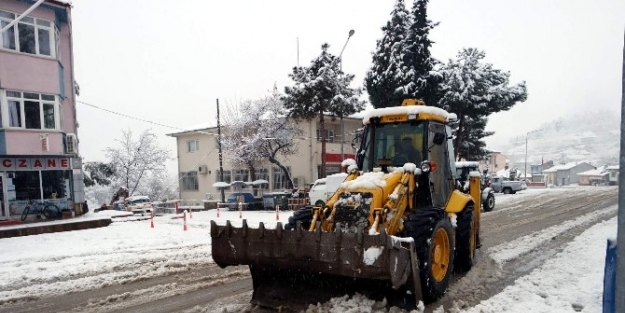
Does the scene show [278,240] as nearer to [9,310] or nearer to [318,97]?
[9,310]

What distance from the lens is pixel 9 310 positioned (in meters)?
5.84

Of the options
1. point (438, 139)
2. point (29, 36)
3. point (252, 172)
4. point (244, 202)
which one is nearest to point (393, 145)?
point (438, 139)

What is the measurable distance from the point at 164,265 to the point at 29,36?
13.3 metres

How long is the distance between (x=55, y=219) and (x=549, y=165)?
3595 inches

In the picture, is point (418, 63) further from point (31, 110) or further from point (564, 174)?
point (564, 174)

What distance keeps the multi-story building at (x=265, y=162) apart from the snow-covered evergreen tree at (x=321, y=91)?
9.49 feet

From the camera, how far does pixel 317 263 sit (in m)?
4.78

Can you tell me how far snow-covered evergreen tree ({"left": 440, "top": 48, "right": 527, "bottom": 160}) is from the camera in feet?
81.1

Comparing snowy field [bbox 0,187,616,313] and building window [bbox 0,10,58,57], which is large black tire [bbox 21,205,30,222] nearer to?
snowy field [bbox 0,187,616,313]

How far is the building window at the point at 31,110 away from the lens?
51.2 feet

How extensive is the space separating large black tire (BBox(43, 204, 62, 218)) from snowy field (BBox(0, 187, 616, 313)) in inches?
133

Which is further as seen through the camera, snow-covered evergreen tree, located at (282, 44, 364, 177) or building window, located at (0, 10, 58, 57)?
snow-covered evergreen tree, located at (282, 44, 364, 177)

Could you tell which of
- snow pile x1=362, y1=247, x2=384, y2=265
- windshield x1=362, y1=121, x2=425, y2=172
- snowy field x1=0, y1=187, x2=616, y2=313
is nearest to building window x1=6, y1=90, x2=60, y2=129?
snowy field x1=0, y1=187, x2=616, y2=313

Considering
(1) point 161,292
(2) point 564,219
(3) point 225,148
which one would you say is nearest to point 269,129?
(3) point 225,148
